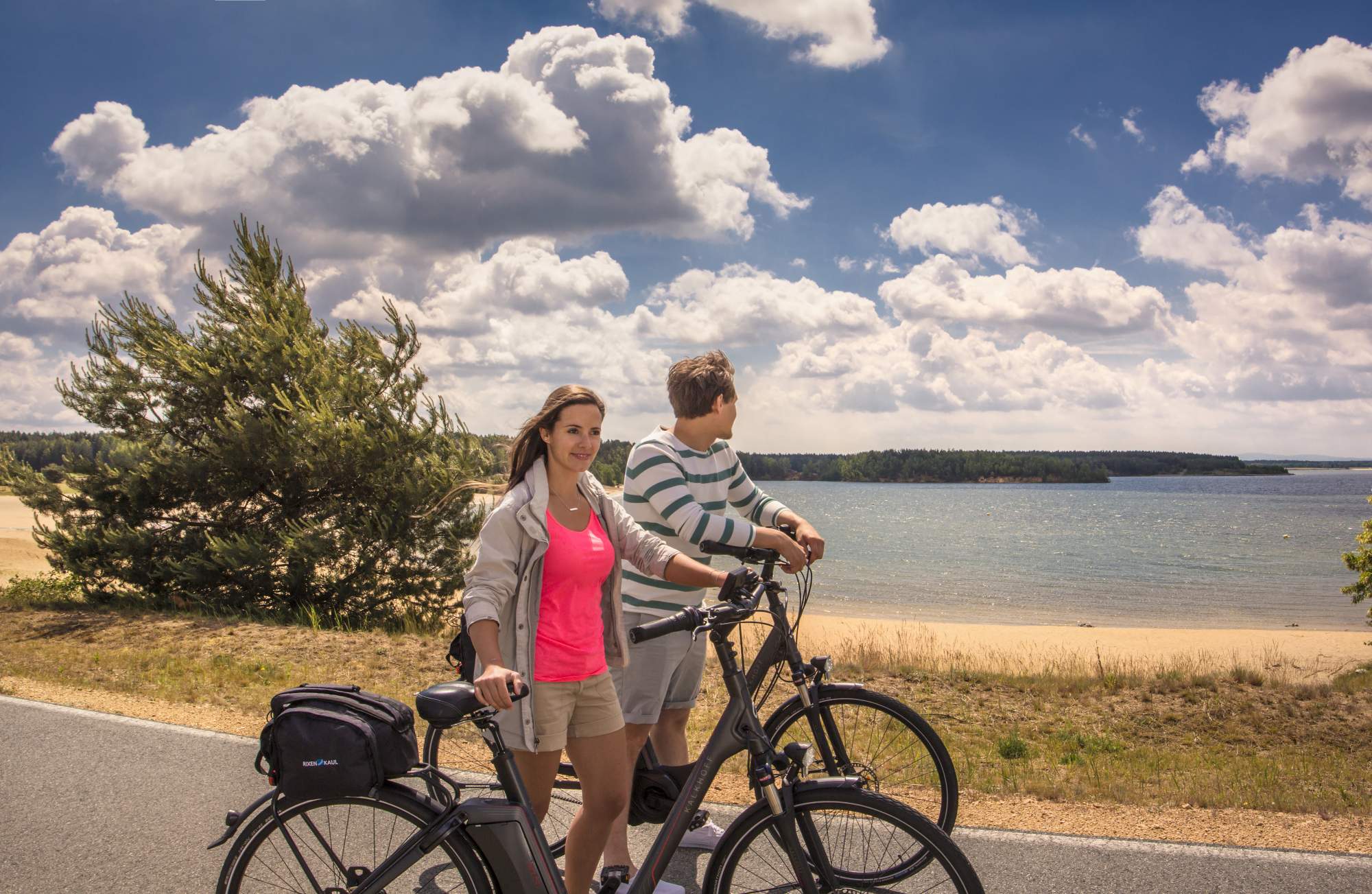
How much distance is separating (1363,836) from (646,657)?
151 inches

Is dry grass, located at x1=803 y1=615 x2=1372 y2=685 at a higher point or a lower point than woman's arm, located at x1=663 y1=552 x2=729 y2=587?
lower

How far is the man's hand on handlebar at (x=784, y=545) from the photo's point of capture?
3.36m

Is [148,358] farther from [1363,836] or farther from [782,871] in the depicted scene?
[1363,836]

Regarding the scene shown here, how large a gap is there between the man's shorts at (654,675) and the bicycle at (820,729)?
0.76 ft

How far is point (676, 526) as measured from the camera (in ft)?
12.0

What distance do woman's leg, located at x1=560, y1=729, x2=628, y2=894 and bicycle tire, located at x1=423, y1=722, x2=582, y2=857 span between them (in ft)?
0.45

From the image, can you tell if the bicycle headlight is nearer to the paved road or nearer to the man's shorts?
the man's shorts

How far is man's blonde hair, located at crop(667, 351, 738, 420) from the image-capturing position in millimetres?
3855

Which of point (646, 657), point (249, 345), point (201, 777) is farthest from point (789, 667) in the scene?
point (249, 345)

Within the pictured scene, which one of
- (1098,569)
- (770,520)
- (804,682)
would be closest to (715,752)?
(804,682)

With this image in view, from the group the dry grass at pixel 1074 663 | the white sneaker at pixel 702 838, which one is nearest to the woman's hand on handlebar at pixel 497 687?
the white sneaker at pixel 702 838

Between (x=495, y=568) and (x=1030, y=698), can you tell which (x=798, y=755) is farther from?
(x=1030, y=698)

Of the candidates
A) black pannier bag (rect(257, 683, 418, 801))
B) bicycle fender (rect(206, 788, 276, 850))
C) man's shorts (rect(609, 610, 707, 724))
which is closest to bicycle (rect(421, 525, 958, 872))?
man's shorts (rect(609, 610, 707, 724))

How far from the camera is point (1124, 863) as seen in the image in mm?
4207
